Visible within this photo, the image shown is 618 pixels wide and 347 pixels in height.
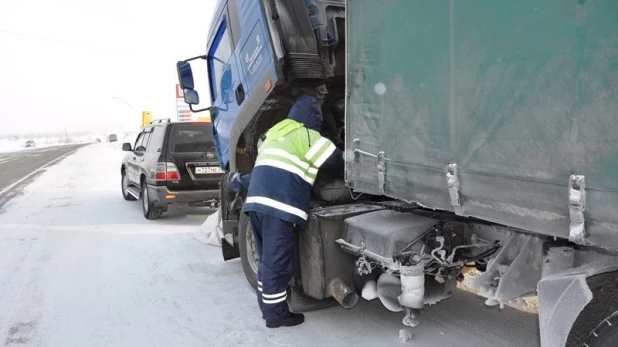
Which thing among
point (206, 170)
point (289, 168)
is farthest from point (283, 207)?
point (206, 170)

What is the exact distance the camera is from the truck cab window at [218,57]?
5.04 meters

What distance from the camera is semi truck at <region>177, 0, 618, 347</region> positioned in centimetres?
161

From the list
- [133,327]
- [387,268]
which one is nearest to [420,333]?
[387,268]

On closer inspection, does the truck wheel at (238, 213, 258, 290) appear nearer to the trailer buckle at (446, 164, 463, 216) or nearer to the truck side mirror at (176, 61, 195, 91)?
the truck side mirror at (176, 61, 195, 91)

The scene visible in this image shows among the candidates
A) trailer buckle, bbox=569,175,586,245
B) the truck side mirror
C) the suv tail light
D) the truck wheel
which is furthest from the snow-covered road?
the truck side mirror

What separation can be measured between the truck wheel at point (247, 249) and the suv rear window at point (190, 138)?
3.71 meters

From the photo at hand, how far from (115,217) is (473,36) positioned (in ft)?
25.8

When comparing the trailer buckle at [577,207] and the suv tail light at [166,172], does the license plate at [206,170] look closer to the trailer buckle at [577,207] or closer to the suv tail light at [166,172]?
the suv tail light at [166,172]

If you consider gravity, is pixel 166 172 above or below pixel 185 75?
below

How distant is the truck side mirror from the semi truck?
2.17 metres

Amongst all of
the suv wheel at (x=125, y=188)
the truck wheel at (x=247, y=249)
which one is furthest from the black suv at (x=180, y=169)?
the truck wheel at (x=247, y=249)

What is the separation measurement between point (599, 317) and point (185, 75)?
212 inches

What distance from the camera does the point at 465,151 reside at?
2104mm

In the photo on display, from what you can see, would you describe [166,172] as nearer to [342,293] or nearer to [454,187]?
[342,293]
